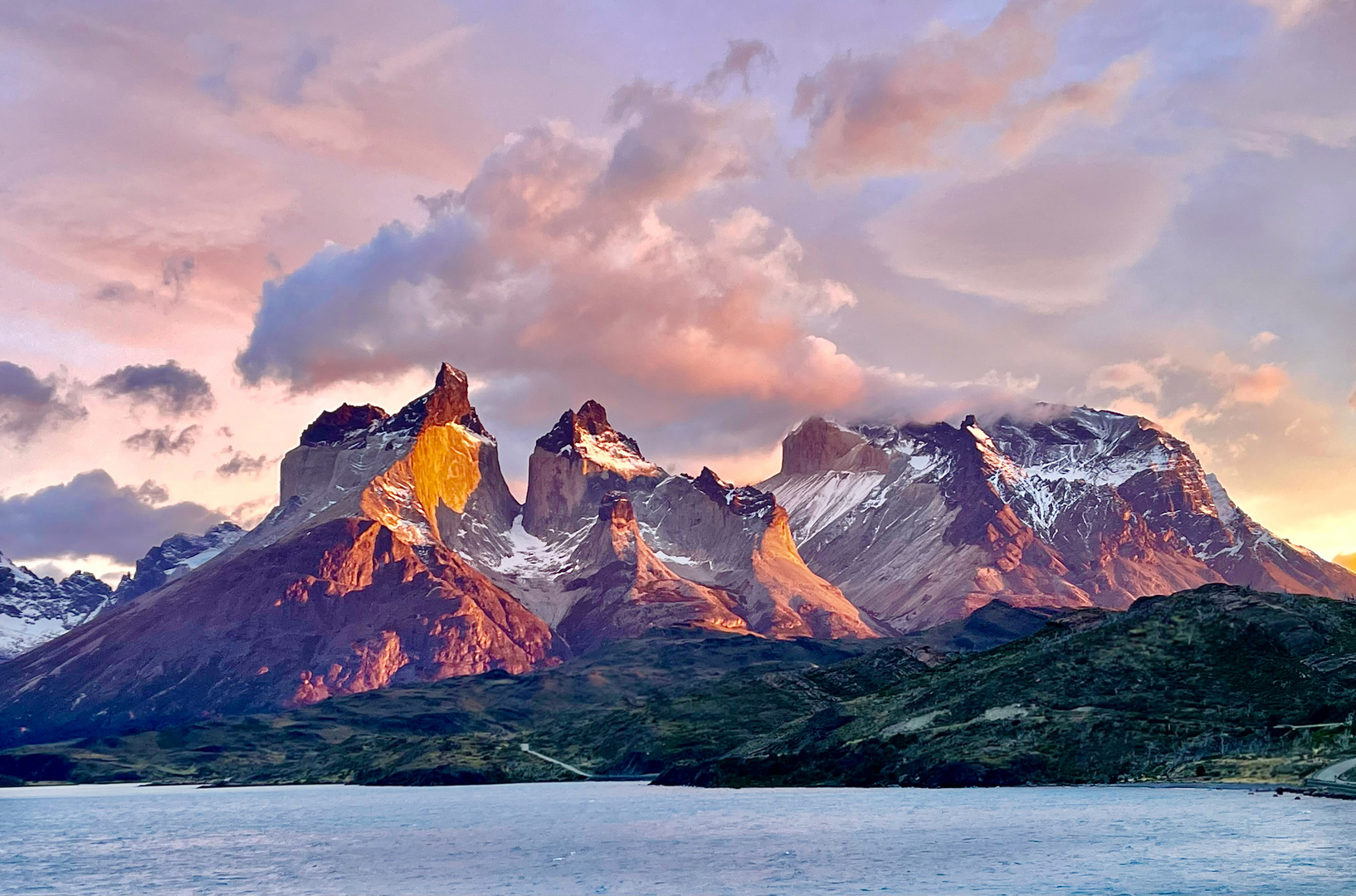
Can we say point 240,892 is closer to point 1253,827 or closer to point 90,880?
point 90,880

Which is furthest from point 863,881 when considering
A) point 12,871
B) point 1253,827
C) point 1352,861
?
point 12,871

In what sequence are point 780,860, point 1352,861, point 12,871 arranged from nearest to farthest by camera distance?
point 1352,861 < point 780,860 < point 12,871

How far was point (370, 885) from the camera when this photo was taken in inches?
6284

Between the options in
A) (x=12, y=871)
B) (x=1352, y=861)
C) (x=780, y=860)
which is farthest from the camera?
(x=12, y=871)

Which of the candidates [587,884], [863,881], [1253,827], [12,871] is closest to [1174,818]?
[1253,827]

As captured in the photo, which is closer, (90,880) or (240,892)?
(240,892)

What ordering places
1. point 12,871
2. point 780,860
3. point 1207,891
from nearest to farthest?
1. point 1207,891
2. point 780,860
3. point 12,871

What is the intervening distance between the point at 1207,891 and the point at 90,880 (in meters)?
126

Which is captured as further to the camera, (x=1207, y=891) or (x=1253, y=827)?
(x=1253, y=827)

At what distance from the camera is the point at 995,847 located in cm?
17250

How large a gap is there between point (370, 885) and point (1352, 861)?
98.4 meters

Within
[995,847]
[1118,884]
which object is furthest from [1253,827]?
[1118,884]

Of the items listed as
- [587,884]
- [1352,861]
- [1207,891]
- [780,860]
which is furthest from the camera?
[780,860]

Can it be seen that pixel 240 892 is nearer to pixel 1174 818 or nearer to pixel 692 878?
pixel 692 878
